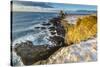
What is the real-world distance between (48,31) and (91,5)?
74 cm

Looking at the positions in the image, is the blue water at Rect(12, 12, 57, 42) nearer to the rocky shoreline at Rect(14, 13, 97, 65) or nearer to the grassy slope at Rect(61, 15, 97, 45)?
the rocky shoreline at Rect(14, 13, 97, 65)

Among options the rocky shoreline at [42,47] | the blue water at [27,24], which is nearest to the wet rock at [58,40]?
the rocky shoreline at [42,47]

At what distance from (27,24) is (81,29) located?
0.75m

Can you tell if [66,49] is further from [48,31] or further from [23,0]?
[23,0]

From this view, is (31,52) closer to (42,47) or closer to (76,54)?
(42,47)

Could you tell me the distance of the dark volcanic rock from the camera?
2201 millimetres

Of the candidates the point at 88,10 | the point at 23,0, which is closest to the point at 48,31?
the point at 23,0

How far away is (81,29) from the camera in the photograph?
2.48 m

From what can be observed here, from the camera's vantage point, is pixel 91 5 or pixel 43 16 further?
pixel 91 5

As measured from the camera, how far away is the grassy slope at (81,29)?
2.41 meters

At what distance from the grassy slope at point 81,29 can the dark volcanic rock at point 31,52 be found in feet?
0.97
